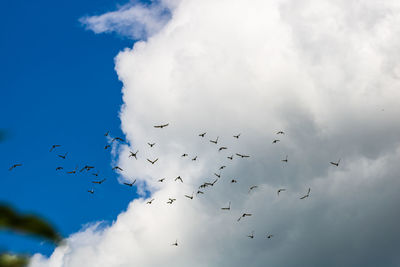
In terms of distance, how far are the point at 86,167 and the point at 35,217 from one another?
377 ft

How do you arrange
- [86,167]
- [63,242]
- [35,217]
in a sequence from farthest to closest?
1. [86,167]
2. [63,242]
3. [35,217]

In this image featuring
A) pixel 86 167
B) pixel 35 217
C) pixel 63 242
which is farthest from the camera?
pixel 86 167

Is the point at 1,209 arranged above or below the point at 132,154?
below

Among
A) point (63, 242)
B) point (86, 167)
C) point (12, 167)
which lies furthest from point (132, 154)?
point (63, 242)

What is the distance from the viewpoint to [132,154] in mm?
124438

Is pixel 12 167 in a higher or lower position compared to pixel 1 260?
higher

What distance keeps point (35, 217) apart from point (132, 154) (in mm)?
115142

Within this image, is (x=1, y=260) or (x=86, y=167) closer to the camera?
(x=1, y=260)

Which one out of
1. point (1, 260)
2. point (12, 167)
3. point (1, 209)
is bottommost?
point (1, 260)

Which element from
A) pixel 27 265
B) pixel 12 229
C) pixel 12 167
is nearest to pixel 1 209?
pixel 12 229

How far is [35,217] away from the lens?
10125 mm

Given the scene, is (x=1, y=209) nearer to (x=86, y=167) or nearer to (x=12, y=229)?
(x=12, y=229)

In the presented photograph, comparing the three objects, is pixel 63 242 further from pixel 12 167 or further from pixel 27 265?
pixel 12 167

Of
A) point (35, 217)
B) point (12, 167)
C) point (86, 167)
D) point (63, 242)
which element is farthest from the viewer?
point (86, 167)
